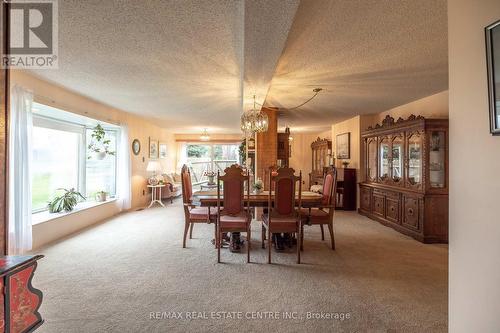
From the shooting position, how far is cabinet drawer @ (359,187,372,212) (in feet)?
17.9

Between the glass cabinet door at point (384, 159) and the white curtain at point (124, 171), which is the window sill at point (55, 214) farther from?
the glass cabinet door at point (384, 159)

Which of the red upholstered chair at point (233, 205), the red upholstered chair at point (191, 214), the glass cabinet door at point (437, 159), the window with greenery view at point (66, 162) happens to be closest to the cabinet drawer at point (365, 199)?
the glass cabinet door at point (437, 159)

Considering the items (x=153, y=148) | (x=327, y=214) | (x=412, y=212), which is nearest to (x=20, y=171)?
(x=327, y=214)

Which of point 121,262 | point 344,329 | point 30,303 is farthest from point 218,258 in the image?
point 30,303

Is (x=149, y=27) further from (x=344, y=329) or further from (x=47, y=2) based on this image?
(x=344, y=329)

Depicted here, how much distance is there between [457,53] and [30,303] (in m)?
2.65

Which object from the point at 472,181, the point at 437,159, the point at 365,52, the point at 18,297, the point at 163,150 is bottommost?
the point at 18,297

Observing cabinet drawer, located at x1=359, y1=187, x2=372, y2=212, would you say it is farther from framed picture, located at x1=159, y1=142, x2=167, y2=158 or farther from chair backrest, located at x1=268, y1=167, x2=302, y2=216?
framed picture, located at x1=159, y1=142, x2=167, y2=158

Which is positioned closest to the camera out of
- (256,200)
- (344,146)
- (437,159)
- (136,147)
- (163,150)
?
(256,200)

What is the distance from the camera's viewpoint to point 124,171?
233 inches

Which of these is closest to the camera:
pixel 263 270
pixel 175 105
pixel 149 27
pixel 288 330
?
pixel 288 330

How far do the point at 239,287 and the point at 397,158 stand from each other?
3.81 meters

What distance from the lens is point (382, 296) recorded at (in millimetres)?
2291

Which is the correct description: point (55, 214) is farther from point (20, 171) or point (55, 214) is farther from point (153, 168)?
point (153, 168)
